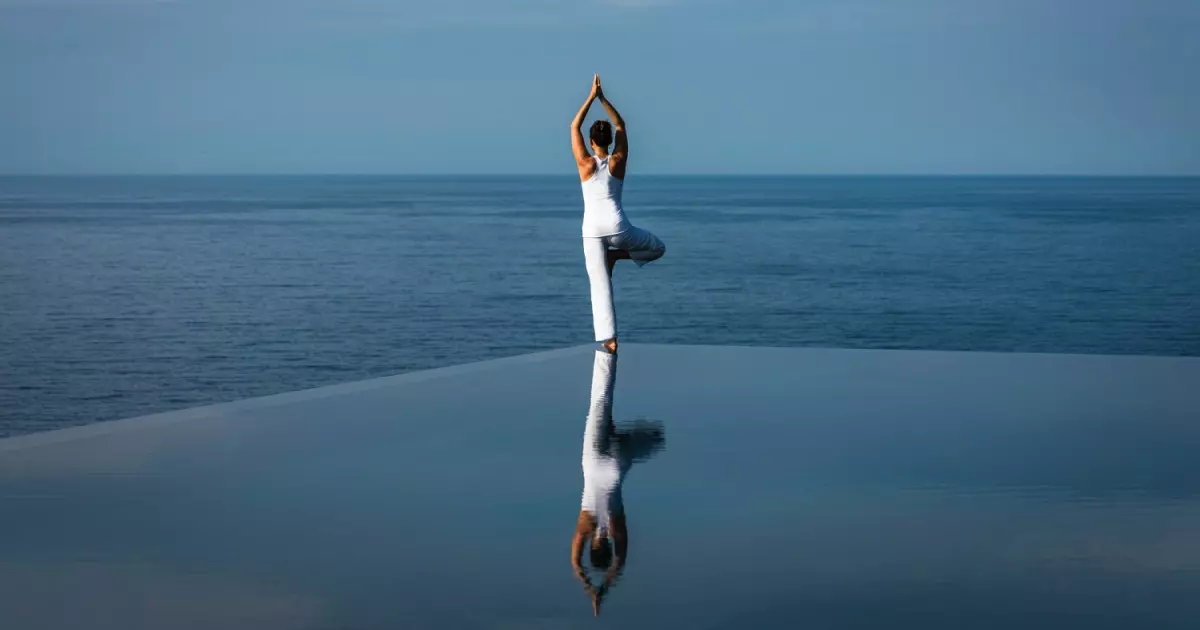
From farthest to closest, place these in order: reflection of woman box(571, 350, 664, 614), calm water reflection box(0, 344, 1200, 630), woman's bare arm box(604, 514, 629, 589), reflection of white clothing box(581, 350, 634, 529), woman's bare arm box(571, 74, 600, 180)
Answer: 1. woman's bare arm box(571, 74, 600, 180)
2. reflection of white clothing box(581, 350, 634, 529)
3. reflection of woman box(571, 350, 664, 614)
4. woman's bare arm box(604, 514, 629, 589)
5. calm water reflection box(0, 344, 1200, 630)

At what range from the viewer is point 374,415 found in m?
8.47

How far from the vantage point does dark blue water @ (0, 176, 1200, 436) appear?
4266 cm

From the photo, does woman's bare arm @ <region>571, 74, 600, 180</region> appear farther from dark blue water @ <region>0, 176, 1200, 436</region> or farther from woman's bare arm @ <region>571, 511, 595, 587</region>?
dark blue water @ <region>0, 176, 1200, 436</region>

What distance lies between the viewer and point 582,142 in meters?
10.8

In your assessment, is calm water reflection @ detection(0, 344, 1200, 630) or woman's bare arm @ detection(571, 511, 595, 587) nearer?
calm water reflection @ detection(0, 344, 1200, 630)

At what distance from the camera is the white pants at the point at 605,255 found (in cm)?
1111

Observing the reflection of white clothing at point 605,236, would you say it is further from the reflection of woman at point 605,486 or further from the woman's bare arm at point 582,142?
the reflection of woman at point 605,486

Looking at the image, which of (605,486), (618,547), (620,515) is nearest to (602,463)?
(605,486)

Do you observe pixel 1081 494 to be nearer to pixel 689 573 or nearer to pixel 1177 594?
pixel 1177 594

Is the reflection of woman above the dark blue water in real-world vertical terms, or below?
below

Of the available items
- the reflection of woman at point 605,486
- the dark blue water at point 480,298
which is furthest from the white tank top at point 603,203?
the dark blue water at point 480,298

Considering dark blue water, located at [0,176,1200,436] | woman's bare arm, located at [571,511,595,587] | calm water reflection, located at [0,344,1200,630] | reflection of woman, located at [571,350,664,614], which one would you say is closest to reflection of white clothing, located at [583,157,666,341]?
reflection of woman, located at [571,350,664,614]

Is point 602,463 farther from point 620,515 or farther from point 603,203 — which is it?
point 603,203

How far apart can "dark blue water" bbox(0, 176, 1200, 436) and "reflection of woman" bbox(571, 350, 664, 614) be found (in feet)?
98.8
